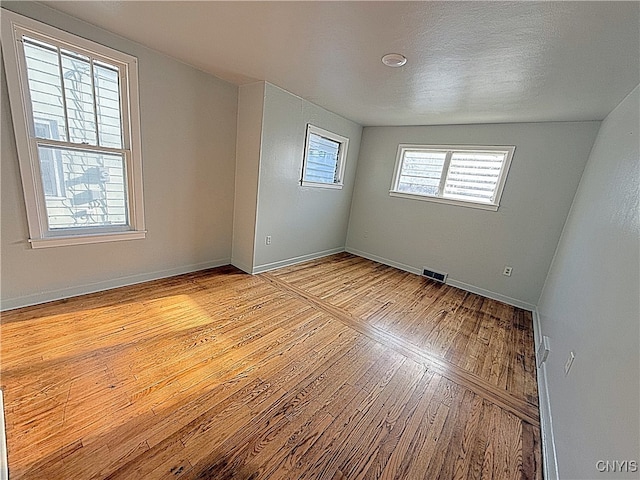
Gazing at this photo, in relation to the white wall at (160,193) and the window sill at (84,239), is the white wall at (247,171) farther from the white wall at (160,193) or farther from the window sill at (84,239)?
the window sill at (84,239)

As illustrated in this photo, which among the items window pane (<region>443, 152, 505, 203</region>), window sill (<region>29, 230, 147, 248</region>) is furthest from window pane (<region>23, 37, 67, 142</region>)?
window pane (<region>443, 152, 505, 203</region>)

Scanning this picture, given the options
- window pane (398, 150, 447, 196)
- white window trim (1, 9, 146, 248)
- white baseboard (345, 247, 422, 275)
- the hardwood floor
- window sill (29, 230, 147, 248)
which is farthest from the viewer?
white baseboard (345, 247, 422, 275)

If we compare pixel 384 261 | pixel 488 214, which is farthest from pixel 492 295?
pixel 384 261

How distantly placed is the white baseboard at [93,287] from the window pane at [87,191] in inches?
23.3

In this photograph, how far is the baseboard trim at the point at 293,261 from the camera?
11.9 ft

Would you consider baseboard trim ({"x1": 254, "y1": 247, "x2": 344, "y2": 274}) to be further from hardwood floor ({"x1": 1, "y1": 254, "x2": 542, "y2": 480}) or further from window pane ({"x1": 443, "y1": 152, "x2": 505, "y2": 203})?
window pane ({"x1": 443, "y1": 152, "x2": 505, "y2": 203})

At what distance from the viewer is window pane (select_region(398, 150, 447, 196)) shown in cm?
401

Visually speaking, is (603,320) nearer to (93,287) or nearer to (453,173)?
(453,173)

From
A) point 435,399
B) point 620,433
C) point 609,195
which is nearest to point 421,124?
point 609,195

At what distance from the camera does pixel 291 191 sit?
3725 mm

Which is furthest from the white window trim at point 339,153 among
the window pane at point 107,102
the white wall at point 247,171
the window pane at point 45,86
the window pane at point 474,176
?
the window pane at point 45,86

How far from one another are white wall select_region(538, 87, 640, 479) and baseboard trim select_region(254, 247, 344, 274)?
10.1ft

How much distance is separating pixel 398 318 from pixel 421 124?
115 inches

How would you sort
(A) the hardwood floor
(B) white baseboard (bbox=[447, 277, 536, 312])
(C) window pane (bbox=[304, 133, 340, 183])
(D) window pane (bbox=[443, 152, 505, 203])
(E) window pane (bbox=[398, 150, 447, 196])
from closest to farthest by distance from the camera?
A: (A) the hardwood floor < (B) white baseboard (bbox=[447, 277, 536, 312]) < (D) window pane (bbox=[443, 152, 505, 203]) < (C) window pane (bbox=[304, 133, 340, 183]) < (E) window pane (bbox=[398, 150, 447, 196])
